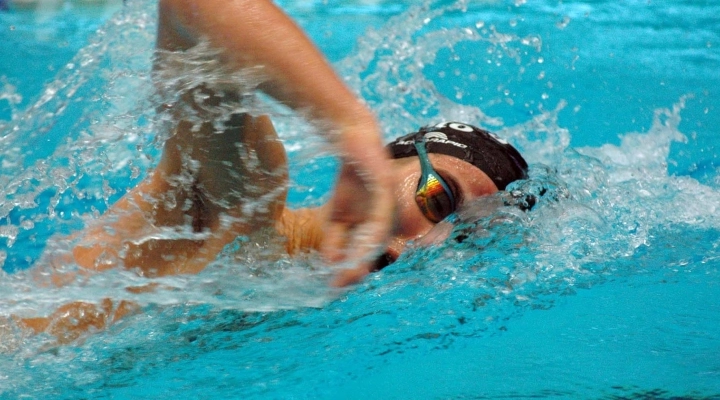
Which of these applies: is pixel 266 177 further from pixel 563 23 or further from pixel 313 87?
pixel 563 23

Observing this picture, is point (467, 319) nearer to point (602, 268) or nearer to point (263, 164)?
point (602, 268)

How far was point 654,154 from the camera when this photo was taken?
292 centimetres

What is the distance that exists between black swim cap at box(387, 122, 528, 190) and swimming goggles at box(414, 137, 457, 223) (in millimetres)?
102

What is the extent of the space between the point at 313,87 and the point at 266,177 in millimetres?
430

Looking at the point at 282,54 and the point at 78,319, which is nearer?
the point at 282,54

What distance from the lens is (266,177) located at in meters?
1.49

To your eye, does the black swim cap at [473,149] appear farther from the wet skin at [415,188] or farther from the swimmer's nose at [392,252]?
the swimmer's nose at [392,252]

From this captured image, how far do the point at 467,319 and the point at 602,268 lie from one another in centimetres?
43

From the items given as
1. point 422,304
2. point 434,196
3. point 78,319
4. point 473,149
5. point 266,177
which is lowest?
point 78,319

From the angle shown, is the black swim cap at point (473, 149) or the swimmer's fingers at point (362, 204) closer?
the swimmer's fingers at point (362, 204)

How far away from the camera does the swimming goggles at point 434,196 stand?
1713 mm

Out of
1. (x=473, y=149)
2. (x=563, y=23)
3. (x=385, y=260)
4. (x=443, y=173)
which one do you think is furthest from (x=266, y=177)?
(x=563, y=23)

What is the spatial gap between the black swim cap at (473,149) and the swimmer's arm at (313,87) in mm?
731

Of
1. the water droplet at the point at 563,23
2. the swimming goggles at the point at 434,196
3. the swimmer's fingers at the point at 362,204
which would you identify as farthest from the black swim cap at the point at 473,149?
the water droplet at the point at 563,23
